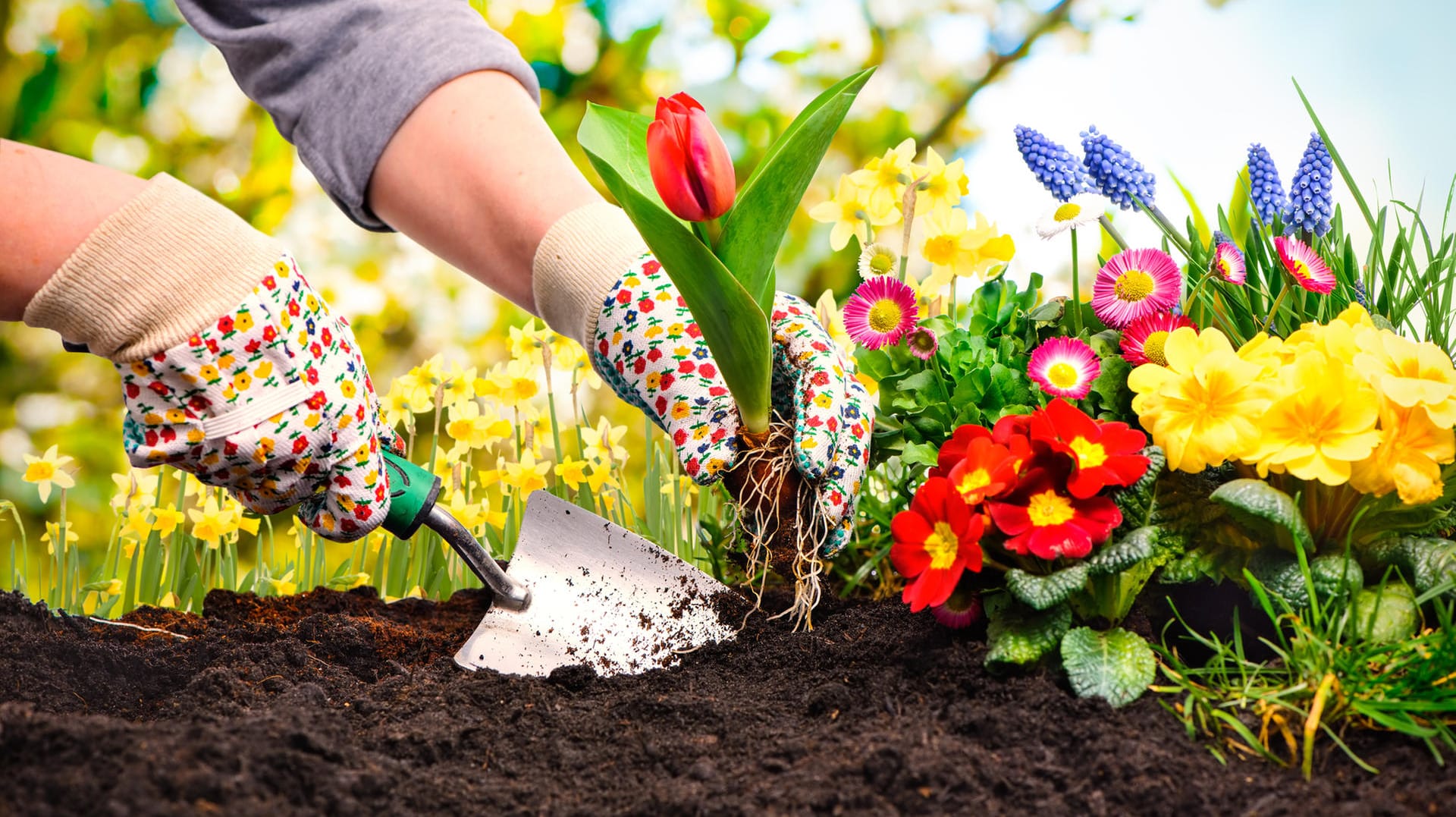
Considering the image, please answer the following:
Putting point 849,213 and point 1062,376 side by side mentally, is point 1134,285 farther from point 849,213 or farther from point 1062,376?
point 849,213

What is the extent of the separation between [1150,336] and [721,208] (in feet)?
1.77

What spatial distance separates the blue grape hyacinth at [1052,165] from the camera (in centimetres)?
129

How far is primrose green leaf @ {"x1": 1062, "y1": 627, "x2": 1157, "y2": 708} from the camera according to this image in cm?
96

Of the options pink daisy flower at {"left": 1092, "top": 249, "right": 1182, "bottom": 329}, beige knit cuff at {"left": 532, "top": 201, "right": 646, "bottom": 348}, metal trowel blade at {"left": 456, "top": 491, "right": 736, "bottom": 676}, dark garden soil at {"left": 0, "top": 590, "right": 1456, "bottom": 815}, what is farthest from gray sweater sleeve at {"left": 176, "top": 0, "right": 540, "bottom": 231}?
pink daisy flower at {"left": 1092, "top": 249, "right": 1182, "bottom": 329}

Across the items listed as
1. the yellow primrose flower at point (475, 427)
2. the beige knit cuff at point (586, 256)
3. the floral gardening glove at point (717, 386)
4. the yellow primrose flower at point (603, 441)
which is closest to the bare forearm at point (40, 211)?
the beige knit cuff at point (586, 256)

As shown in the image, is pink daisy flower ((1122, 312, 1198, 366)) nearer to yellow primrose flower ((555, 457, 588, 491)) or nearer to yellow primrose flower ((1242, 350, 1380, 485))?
yellow primrose flower ((1242, 350, 1380, 485))

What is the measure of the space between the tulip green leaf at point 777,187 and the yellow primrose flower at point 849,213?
1.48 feet

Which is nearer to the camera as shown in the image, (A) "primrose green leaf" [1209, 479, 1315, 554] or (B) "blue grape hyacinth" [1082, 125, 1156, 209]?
(A) "primrose green leaf" [1209, 479, 1315, 554]

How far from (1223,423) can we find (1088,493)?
0.16 metres

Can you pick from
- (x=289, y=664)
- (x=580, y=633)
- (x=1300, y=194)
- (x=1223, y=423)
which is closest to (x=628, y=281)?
(x=580, y=633)

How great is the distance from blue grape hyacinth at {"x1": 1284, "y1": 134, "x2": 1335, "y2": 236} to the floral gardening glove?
64cm

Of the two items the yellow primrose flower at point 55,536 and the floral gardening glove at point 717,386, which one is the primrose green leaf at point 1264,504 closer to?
the floral gardening glove at point 717,386

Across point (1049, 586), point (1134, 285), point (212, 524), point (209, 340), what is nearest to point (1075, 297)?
point (1134, 285)

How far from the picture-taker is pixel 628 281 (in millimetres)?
1404
